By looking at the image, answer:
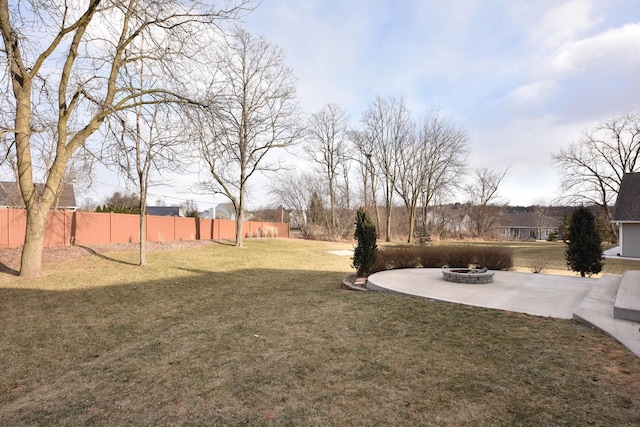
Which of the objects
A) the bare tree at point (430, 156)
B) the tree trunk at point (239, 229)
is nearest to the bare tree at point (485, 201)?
the bare tree at point (430, 156)

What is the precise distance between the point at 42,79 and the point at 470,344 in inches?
411

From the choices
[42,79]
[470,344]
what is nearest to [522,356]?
[470,344]

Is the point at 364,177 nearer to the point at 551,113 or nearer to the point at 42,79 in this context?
the point at 551,113

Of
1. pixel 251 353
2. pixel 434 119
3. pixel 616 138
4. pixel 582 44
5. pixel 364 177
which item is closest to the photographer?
pixel 251 353

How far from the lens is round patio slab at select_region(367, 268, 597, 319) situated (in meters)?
5.54

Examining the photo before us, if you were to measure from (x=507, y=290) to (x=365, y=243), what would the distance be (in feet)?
10.7

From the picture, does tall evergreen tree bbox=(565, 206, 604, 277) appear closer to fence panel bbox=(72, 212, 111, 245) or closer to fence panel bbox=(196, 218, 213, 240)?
fence panel bbox=(72, 212, 111, 245)

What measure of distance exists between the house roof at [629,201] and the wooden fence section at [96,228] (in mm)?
25492

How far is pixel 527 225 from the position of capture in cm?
6009

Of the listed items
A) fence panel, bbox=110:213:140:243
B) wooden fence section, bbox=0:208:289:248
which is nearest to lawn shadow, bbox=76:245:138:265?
wooden fence section, bbox=0:208:289:248

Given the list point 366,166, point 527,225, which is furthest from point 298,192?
point 527,225

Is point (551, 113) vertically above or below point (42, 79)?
above

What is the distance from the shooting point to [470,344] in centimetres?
396

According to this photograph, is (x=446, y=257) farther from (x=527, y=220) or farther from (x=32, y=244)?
(x=527, y=220)
